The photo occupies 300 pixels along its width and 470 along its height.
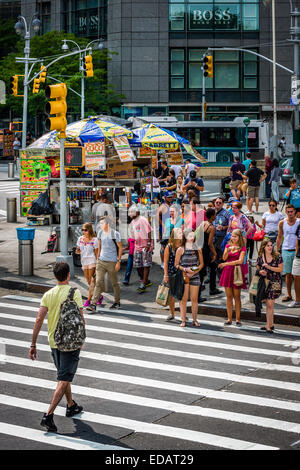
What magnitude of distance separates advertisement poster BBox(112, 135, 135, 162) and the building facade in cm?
4199

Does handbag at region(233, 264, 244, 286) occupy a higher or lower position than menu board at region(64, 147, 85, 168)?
lower

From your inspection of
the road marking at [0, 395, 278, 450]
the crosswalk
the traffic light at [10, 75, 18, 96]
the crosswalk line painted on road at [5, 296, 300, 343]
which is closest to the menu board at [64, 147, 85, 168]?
the crosswalk line painted on road at [5, 296, 300, 343]

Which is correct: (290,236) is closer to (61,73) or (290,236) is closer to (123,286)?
(123,286)

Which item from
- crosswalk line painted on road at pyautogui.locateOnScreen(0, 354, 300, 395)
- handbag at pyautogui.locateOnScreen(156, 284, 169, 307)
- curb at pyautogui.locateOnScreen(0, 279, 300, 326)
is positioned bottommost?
crosswalk line painted on road at pyautogui.locateOnScreen(0, 354, 300, 395)

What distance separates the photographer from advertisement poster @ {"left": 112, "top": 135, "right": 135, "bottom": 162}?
64.0 feet

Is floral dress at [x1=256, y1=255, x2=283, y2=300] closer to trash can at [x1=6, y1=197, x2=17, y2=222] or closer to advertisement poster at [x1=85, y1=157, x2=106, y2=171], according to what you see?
advertisement poster at [x1=85, y1=157, x2=106, y2=171]

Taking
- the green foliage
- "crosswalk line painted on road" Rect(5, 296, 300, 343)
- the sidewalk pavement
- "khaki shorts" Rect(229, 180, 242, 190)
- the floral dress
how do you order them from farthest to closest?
1. the green foliage
2. "khaki shorts" Rect(229, 180, 242, 190)
3. the sidewalk pavement
4. "crosswalk line painted on road" Rect(5, 296, 300, 343)
5. the floral dress

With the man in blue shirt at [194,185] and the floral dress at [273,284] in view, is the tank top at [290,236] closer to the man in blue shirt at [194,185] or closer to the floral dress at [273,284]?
the floral dress at [273,284]

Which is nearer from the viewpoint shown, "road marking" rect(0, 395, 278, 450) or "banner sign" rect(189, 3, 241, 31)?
"road marking" rect(0, 395, 278, 450)

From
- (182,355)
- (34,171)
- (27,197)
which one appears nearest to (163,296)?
(182,355)

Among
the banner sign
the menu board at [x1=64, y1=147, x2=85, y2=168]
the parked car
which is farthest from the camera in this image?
the banner sign

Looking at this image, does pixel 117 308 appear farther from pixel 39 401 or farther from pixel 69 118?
pixel 69 118

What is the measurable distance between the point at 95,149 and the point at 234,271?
6.89m
